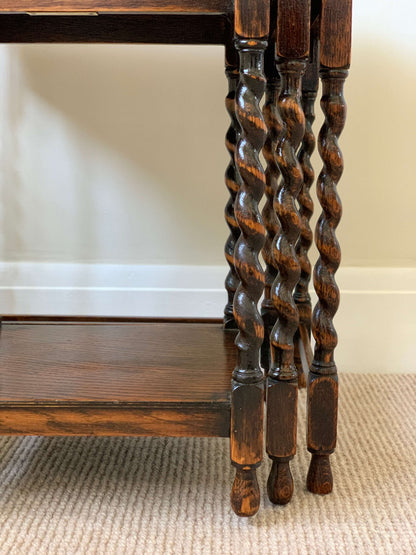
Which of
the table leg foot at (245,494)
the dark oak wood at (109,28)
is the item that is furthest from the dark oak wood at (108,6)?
the table leg foot at (245,494)

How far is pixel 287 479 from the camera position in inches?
34.5

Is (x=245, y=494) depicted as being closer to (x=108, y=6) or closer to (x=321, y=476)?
(x=321, y=476)

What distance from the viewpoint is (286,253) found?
831 mm

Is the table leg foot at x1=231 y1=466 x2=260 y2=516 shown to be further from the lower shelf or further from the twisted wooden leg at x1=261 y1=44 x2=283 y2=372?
the twisted wooden leg at x1=261 y1=44 x2=283 y2=372

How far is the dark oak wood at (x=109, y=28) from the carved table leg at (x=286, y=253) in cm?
26

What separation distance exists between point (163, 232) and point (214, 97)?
0.29 meters

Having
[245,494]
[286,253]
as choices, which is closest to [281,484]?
[245,494]

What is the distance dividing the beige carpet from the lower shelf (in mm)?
104

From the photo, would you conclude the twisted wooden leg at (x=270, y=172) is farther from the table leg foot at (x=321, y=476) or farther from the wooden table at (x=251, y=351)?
the table leg foot at (x=321, y=476)

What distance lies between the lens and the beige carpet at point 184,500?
31.3 inches

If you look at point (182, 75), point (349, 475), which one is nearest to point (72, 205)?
point (182, 75)

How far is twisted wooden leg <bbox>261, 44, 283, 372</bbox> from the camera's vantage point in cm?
107

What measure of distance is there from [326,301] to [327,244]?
0.07m

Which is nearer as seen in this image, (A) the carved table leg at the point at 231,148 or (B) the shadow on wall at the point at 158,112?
(A) the carved table leg at the point at 231,148
